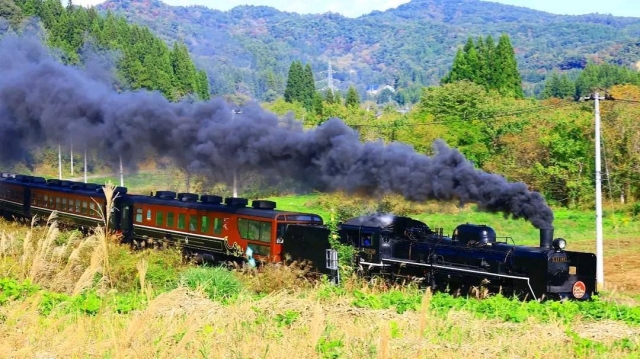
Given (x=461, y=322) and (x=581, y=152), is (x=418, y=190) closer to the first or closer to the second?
(x=461, y=322)

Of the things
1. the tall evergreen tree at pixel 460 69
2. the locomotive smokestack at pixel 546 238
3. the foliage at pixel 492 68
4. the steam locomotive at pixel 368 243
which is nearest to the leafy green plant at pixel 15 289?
the steam locomotive at pixel 368 243

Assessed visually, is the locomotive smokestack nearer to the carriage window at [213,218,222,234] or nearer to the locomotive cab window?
the locomotive cab window

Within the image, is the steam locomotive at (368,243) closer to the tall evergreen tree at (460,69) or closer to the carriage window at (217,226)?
the carriage window at (217,226)

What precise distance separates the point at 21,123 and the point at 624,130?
28.6m

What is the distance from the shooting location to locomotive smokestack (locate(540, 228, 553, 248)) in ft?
55.3

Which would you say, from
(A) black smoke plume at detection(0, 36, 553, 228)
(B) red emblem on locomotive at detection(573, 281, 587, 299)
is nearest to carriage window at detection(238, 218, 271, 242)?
(A) black smoke plume at detection(0, 36, 553, 228)

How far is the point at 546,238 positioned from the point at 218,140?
10709mm

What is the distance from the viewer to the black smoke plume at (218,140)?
19.3 metres

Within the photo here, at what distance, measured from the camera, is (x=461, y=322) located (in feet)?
31.2

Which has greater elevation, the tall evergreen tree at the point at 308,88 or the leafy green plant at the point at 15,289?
the tall evergreen tree at the point at 308,88

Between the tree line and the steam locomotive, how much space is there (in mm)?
40252

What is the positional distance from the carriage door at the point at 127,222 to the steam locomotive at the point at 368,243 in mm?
31

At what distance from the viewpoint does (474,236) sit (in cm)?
1756

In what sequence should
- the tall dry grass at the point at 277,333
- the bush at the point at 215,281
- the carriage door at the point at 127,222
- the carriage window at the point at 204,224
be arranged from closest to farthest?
the tall dry grass at the point at 277,333 < the bush at the point at 215,281 < the carriage window at the point at 204,224 < the carriage door at the point at 127,222
